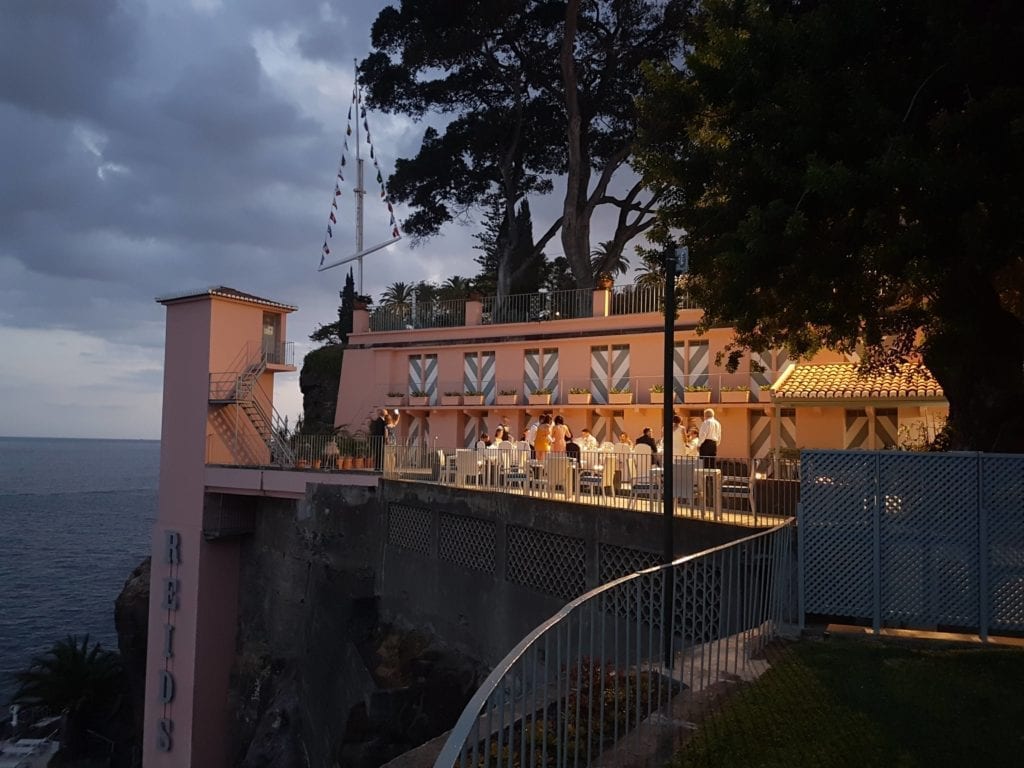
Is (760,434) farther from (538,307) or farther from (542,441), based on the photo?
(538,307)

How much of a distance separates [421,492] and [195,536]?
9.46 metres

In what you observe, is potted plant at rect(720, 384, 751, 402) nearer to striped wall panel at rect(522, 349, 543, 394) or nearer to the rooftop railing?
the rooftop railing

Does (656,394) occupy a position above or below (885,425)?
above

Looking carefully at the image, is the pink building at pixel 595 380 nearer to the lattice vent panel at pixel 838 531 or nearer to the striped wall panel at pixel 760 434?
the striped wall panel at pixel 760 434

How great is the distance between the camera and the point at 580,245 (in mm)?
36281

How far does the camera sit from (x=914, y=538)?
30.9 ft

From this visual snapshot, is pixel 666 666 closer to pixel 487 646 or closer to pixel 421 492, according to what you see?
pixel 487 646

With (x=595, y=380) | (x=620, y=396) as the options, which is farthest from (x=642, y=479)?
(x=595, y=380)

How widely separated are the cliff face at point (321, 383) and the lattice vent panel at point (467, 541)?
17643 mm

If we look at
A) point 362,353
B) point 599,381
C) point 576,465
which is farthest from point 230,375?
point 576,465

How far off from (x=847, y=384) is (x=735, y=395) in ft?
12.9

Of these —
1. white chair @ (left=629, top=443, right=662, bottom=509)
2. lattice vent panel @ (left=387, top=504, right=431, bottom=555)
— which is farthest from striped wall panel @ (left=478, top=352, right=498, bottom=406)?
white chair @ (left=629, top=443, right=662, bottom=509)

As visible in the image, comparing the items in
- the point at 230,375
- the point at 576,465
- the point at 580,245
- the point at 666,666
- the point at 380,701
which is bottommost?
the point at 380,701

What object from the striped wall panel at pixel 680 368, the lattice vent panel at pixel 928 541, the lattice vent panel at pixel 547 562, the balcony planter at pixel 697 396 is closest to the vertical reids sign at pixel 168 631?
the lattice vent panel at pixel 547 562
